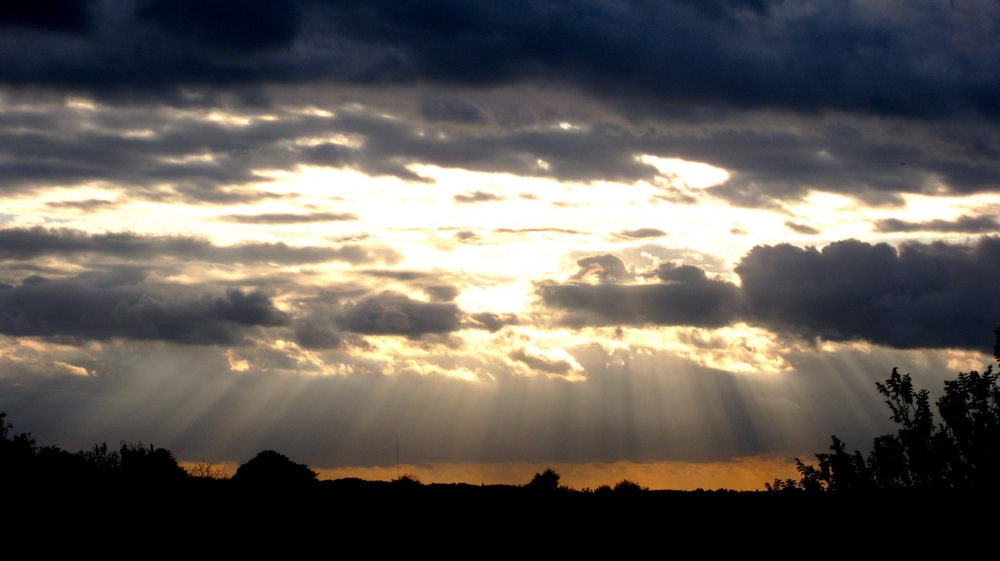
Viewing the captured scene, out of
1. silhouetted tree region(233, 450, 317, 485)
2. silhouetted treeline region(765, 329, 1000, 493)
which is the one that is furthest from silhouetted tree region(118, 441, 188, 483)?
silhouetted treeline region(765, 329, 1000, 493)

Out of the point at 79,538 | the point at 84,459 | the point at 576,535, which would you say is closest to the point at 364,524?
the point at 576,535

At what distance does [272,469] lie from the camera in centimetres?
5344

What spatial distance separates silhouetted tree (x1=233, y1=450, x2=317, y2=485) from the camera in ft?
169

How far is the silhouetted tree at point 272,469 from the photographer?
51.4 metres

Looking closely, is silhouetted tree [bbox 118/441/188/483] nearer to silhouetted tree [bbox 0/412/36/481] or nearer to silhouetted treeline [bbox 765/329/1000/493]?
silhouetted tree [bbox 0/412/36/481]

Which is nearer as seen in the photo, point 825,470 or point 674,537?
point 674,537

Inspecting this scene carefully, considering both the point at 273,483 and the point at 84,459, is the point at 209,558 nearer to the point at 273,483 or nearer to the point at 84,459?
the point at 273,483

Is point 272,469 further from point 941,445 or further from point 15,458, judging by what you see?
point 941,445

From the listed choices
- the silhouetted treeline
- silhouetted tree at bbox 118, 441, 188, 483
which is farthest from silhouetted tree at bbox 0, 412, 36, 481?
the silhouetted treeline

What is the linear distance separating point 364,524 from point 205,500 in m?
8.30

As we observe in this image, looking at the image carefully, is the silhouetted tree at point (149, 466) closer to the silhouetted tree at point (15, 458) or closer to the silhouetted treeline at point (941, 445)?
the silhouetted tree at point (15, 458)

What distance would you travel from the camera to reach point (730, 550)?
101ft

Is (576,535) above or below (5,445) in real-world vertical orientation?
below

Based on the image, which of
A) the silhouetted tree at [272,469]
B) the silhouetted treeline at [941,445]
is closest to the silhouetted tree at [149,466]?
the silhouetted tree at [272,469]
